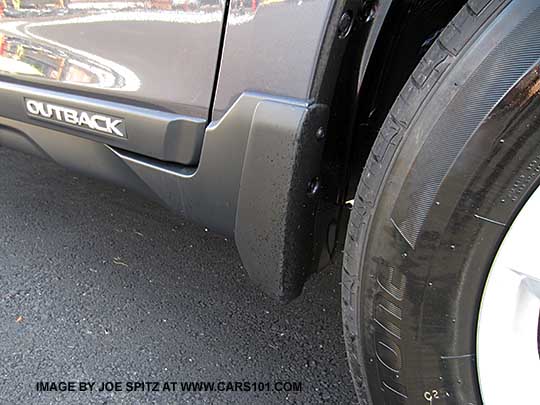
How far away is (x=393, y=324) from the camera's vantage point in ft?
3.29

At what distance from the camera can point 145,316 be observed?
1.73 meters

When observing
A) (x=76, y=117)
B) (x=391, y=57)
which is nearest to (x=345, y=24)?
(x=391, y=57)

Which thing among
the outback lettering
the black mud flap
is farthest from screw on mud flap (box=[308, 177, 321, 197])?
the outback lettering

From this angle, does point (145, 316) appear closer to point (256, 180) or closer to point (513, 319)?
point (256, 180)

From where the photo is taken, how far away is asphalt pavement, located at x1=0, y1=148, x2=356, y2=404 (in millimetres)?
1509

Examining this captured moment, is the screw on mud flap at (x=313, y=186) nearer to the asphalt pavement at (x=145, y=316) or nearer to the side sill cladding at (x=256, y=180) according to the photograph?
the side sill cladding at (x=256, y=180)

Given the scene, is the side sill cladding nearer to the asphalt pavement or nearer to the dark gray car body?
the dark gray car body

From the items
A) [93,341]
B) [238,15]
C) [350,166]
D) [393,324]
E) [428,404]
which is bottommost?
[93,341]

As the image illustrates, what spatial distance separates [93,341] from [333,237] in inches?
31.6

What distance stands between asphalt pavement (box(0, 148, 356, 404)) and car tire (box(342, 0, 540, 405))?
1.62 ft

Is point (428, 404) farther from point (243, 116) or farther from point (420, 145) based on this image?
point (243, 116)

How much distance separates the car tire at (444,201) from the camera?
83 centimetres

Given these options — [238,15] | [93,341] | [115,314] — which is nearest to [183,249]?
[115,314]

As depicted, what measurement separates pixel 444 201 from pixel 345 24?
1.23 feet
